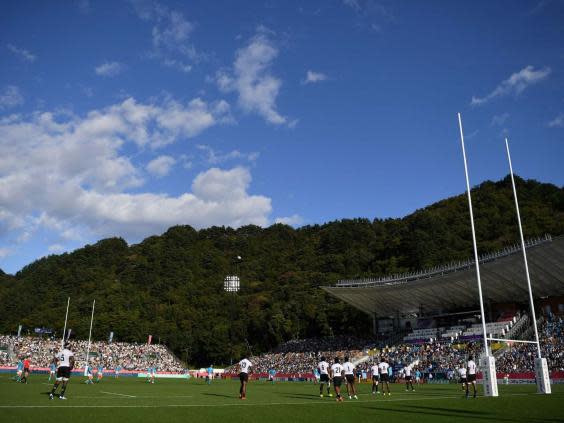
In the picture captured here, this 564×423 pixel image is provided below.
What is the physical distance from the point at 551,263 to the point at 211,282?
79991 mm

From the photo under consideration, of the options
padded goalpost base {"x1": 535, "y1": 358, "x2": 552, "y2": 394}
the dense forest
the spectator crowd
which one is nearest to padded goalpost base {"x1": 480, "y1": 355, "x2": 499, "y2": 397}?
padded goalpost base {"x1": 535, "y1": 358, "x2": 552, "y2": 394}

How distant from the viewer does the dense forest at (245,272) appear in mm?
84000

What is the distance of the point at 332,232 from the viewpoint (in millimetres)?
115188

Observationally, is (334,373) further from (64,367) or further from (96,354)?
(96,354)

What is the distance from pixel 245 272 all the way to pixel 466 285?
71439 millimetres

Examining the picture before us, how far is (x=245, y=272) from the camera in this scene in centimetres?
11600

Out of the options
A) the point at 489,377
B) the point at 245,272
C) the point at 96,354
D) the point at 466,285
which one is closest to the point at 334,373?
the point at 489,377

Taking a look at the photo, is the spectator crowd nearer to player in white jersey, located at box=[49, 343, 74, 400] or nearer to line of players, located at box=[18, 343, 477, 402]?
Result: line of players, located at box=[18, 343, 477, 402]

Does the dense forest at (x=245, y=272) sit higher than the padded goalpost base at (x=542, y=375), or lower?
higher

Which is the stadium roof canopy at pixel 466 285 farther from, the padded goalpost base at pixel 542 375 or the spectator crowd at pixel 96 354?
the spectator crowd at pixel 96 354

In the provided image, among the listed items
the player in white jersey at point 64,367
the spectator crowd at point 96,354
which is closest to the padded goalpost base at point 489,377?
the player in white jersey at point 64,367

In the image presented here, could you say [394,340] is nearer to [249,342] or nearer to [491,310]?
[491,310]

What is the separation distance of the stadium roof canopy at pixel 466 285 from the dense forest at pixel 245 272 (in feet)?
69.6

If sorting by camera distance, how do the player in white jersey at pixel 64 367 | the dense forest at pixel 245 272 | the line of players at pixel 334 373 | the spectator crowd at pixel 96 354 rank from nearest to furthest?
the player in white jersey at pixel 64 367 < the line of players at pixel 334 373 < the spectator crowd at pixel 96 354 < the dense forest at pixel 245 272
